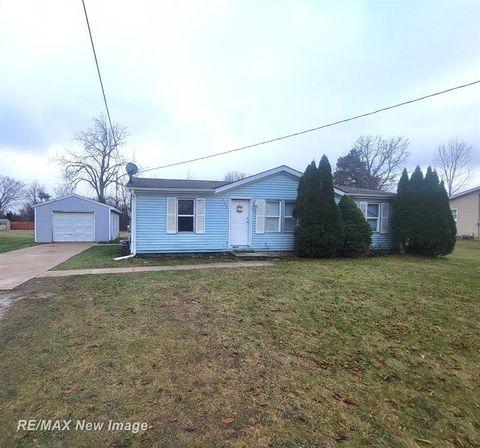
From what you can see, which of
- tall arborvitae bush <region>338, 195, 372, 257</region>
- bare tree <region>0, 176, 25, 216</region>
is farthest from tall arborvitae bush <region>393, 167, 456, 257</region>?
bare tree <region>0, 176, 25, 216</region>

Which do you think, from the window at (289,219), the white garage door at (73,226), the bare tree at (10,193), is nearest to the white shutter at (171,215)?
the window at (289,219)

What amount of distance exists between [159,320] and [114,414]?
2155mm

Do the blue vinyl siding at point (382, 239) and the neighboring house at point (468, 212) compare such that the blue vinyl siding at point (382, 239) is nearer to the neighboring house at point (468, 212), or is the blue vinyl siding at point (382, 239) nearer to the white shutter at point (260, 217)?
the white shutter at point (260, 217)

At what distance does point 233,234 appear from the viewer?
41.0ft

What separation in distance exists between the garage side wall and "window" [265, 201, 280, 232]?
1481 cm

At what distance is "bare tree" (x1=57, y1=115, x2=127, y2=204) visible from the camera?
3588 centimetres

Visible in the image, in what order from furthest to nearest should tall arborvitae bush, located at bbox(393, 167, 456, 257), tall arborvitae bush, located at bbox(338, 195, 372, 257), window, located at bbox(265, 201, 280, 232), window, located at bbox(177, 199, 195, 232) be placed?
window, located at bbox(265, 201, 280, 232) < tall arborvitae bush, located at bbox(393, 167, 456, 257) < tall arborvitae bush, located at bbox(338, 195, 372, 257) < window, located at bbox(177, 199, 195, 232)

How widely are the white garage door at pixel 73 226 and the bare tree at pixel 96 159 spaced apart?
14747 millimetres

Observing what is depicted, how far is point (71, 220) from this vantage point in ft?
73.5

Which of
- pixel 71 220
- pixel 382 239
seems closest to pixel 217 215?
pixel 382 239

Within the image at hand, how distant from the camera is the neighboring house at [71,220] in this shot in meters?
21.6

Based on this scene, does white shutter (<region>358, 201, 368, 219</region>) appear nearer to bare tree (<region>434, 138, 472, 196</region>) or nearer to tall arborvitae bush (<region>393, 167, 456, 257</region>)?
tall arborvitae bush (<region>393, 167, 456, 257</region>)

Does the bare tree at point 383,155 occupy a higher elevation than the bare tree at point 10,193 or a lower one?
higher

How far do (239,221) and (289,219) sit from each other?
215 cm
